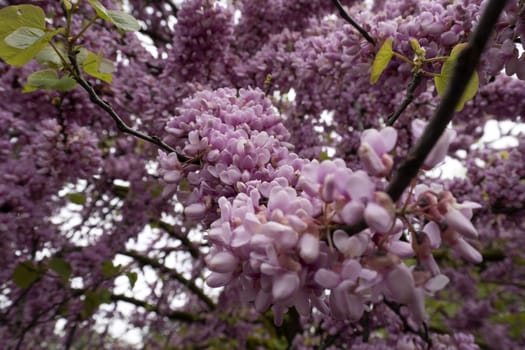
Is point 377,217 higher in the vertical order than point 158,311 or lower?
higher

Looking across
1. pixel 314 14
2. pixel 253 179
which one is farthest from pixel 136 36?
pixel 253 179

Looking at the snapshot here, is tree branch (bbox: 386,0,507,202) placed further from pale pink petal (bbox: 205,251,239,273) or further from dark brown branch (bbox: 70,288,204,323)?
dark brown branch (bbox: 70,288,204,323)

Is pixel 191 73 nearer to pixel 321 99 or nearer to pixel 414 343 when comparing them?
pixel 321 99

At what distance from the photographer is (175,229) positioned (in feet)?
17.5

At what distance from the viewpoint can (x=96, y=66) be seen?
1.73m

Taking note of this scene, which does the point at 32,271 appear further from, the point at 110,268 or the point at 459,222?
the point at 459,222

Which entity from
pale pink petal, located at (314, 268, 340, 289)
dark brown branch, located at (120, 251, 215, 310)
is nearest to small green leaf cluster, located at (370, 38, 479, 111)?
pale pink petal, located at (314, 268, 340, 289)

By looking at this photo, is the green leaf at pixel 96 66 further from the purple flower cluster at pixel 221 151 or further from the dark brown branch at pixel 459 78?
the dark brown branch at pixel 459 78

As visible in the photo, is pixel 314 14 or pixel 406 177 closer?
pixel 406 177

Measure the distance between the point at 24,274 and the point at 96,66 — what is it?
1.94 meters

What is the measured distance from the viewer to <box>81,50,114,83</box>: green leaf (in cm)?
171

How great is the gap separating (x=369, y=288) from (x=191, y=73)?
2187 millimetres

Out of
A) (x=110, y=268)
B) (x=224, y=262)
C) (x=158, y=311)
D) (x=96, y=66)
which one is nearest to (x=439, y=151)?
(x=224, y=262)

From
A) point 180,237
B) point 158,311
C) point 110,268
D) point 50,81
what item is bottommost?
point 158,311
